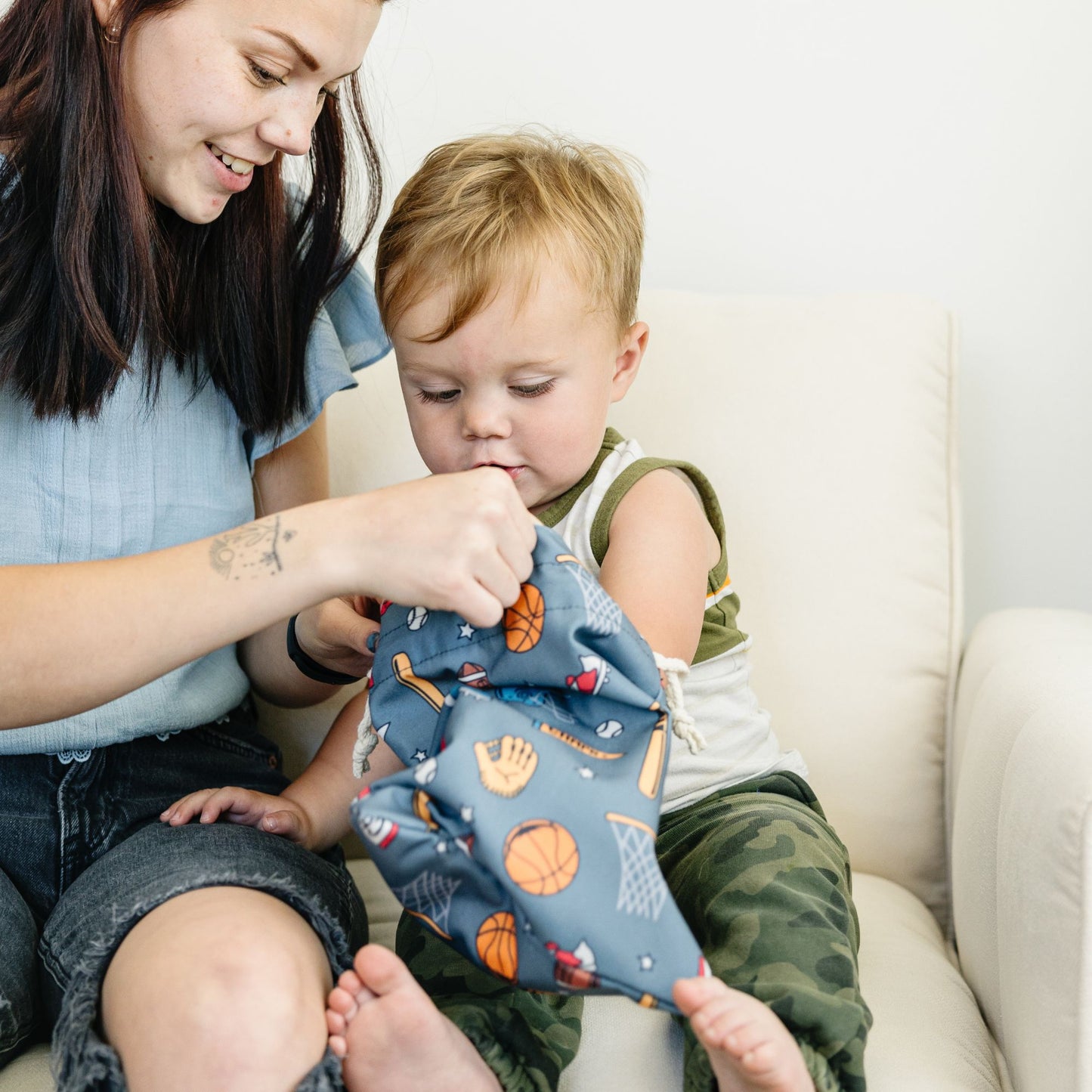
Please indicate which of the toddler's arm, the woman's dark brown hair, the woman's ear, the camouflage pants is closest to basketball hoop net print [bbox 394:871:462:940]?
the camouflage pants

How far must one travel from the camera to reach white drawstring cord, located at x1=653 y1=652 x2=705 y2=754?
0.72 m

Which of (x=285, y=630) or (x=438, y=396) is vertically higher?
(x=438, y=396)

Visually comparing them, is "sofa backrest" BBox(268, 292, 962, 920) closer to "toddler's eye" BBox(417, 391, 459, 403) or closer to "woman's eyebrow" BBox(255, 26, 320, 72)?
"toddler's eye" BBox(417, 391, 459, 403)

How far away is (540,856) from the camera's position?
0.60 meters

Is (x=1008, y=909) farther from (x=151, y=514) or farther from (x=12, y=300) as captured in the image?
(x=12, y=300)

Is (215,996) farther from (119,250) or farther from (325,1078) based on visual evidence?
(119,250)

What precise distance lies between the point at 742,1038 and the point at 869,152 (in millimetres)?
1094

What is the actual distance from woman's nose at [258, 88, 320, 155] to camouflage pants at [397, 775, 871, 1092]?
0.58 meters

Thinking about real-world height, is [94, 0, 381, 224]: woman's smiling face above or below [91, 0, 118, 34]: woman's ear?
below

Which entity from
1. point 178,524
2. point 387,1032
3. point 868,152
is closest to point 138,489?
point 178,524

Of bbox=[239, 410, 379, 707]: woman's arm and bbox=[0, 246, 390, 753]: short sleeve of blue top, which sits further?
bbox=[239, 410, 379, 707]: woman's arm

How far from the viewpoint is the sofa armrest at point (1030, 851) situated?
0.70 metres

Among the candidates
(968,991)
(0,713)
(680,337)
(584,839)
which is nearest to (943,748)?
(968,991)

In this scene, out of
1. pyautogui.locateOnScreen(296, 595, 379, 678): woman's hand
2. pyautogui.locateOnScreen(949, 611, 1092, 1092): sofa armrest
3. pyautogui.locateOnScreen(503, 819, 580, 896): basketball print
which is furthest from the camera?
pyautogui.locateOnScreen(296, 595, 379, 678): woman's hand
